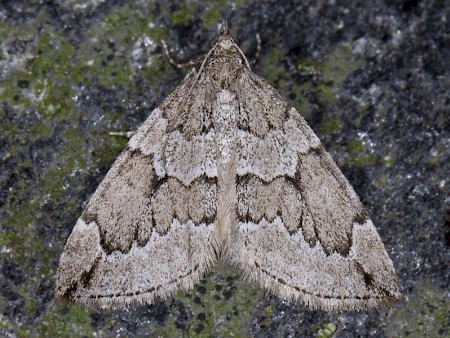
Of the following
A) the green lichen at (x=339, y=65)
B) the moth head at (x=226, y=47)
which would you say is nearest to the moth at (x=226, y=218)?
the moth head at (x=226, y=47)

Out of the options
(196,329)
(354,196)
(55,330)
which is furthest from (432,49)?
(55,330)

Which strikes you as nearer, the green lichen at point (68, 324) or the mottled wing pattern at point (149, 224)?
the mottled wing pattern at point (149, 224)

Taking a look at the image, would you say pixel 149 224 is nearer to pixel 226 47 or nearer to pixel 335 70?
pixel 226 47

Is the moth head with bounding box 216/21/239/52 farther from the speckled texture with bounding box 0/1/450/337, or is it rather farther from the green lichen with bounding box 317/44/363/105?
the green lichen with bounding box 317/44/363/105

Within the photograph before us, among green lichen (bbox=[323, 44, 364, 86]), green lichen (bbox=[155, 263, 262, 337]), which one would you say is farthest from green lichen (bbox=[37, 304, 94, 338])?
green lichen (bbox=[323, 44, 364, 86])

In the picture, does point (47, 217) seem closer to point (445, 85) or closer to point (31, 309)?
point (31, 309)

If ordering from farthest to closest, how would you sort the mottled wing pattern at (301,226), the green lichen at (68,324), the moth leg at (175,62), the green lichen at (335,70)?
the green lichen at (335,70) < the moth leg at (175,62) < the green lichen at (68,324) < the mottled wing pattern at (301,226)

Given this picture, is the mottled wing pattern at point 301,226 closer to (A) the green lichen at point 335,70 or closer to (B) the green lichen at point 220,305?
(B) the green lichen at point 220,305

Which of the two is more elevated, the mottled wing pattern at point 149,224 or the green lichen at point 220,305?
the mottled wing pattern at point 149,224
